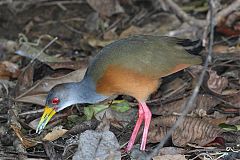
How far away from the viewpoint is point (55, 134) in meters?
5.04

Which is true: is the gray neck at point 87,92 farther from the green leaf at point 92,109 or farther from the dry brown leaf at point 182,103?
the dry brown leaf at point 182,103

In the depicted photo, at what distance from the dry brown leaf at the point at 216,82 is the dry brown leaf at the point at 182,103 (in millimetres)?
99

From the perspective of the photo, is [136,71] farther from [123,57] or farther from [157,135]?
[157,135]

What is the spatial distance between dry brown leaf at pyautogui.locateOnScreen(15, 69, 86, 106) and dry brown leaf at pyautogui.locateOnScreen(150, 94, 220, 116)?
86 cm

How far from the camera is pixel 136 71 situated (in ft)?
16.3

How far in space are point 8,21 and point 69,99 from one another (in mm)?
2717

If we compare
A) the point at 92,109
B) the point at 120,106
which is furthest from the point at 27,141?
A: the point at 120,106

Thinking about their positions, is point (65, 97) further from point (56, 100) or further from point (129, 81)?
point (129, 81)

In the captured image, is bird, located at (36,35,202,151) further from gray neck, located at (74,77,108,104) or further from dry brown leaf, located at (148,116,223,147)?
dry brown leaf, located at (148,116,223,147)

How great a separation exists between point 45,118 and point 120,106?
82 centimetres

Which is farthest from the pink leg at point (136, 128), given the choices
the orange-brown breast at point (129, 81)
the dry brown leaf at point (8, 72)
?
the dry brown leaf at point (8, 72)

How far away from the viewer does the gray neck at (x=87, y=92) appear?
5.20m

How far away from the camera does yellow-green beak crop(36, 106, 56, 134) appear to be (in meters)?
5.18

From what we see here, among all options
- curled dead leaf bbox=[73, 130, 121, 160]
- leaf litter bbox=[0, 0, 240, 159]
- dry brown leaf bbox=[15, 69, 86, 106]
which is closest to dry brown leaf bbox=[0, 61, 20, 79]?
leaf litter bbox=[0, 0, 240, 159]
